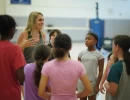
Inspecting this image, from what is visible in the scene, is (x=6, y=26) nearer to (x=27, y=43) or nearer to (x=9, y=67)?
(x=9, y=67)

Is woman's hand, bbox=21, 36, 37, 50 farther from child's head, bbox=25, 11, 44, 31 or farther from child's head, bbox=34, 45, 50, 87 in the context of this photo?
child's head, bbox=34, 45, 50, 87

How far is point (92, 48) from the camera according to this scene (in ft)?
9.11

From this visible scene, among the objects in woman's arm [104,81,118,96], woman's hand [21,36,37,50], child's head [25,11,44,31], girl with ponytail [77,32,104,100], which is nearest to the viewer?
woman's arm [104,81,118,96]

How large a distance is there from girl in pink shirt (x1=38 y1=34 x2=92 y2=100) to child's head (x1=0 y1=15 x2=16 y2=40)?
0.37 m

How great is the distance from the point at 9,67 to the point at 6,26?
1.05 feet

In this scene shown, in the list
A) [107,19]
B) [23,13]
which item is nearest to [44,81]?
[23,13]

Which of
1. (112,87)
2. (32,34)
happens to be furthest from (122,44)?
(32,34)

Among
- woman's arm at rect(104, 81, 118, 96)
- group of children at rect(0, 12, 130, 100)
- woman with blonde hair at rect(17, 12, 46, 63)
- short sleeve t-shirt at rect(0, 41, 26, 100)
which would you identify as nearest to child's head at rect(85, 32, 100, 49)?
woman with blonde hair at rect(17, 12, 46, 63)

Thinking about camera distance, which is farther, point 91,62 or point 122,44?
point 91,62

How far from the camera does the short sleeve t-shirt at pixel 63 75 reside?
170 cm

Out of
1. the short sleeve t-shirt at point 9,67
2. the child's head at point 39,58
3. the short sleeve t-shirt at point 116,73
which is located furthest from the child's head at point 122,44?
the short sleeve t-shirt at point 9,67

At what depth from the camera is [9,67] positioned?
170cm

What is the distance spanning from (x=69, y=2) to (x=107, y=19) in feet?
6.91

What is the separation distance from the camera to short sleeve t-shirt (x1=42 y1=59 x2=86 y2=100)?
5.57 feet
